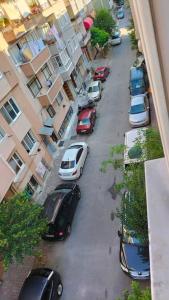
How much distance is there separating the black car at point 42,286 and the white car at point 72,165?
22.0 ft

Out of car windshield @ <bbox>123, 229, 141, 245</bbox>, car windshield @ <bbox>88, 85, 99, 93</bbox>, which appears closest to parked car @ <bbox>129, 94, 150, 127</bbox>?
car windshield @ <bbox>88, 85, 99, 93</bbox>

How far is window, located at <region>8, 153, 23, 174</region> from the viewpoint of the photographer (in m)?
15.8

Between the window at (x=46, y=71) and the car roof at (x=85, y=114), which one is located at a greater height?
the window at (x=46, y=71)

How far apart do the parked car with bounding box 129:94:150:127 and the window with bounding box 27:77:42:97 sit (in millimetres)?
6941

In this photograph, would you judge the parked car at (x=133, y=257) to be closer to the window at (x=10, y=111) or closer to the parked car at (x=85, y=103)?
the window at (x=10, y=111)

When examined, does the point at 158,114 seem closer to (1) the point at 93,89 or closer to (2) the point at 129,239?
(2) the point at 129,239

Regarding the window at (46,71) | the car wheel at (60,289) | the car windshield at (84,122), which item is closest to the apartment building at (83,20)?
the window at (46,71)

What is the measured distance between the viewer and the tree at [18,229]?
36.7 ft

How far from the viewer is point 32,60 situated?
18641mm

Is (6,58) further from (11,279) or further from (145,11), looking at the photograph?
(145,11)

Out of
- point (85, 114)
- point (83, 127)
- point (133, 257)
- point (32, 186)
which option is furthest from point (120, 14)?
point (133, 257)

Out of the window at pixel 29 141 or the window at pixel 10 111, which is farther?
the window at pixel 29 141

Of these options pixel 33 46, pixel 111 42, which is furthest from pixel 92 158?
pixel 111 42

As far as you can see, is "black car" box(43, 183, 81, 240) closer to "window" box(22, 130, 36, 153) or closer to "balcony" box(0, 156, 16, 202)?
"balcony" box(0, 156, 16, 202)
